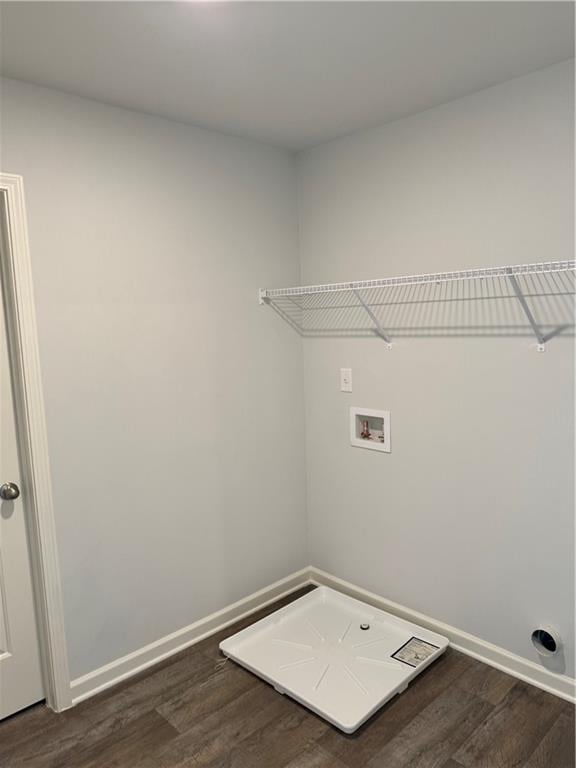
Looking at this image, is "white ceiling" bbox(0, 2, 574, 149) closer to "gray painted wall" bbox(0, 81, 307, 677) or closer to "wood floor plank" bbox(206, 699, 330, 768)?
"gray painted wall" bbox(0, 81, 307, 677)

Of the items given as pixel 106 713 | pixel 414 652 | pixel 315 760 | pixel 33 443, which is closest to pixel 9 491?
pixel 33 443

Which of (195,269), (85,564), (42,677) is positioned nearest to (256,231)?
(195,269)

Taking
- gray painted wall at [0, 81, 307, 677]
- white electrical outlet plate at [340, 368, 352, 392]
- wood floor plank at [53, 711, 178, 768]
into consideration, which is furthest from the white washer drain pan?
white electrical outlet plate at [340, 368, 352, 392]

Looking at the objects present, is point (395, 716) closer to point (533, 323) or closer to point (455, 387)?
point (455, 387)

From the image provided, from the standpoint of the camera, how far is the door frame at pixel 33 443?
79.7 inches

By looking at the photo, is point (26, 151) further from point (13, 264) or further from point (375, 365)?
point (375, 365)

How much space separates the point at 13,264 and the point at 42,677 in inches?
65.8

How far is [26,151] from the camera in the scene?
2.04 m

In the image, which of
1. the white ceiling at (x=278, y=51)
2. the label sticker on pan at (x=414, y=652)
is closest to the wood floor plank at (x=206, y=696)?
the label sticker on pan at (x=414, y=652)

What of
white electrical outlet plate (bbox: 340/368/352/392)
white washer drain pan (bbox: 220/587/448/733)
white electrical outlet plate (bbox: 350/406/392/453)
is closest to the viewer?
white washer drain pan (bbox: 220/587/448/733)

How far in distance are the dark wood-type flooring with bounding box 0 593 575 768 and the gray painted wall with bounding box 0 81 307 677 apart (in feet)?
0.88

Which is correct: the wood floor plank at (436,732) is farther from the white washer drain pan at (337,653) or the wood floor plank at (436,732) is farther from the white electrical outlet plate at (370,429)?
the white electrical outlet plate at (370,429)

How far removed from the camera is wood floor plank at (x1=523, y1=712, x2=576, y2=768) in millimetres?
1886

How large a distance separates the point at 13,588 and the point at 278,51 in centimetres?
223
